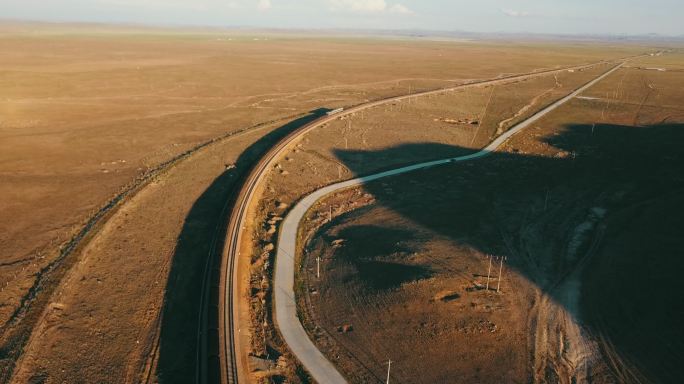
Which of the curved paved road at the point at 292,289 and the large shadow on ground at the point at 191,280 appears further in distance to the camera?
the curved paved road at the point at 292,289

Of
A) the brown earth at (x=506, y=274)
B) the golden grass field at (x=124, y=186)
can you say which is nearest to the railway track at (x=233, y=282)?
the golden grass field at (x=124, y=186)

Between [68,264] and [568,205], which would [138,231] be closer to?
[68,264]

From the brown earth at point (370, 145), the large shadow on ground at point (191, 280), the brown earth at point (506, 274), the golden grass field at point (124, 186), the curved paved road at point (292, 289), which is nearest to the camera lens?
the large shadow on ground at point (191, 280)

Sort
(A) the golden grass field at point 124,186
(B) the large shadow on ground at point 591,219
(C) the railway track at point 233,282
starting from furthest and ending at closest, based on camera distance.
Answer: (B) the large shadow on ground at point 591,219
(A) the golden grass field at point 124,186
(C) the railway track at point 233,282

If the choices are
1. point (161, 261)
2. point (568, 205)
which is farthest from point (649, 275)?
point (161, 261)

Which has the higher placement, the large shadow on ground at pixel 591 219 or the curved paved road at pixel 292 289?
the large shadow on ground at pixel 591 219

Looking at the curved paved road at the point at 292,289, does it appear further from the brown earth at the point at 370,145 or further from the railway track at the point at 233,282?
the railway track at the point at 233,282
